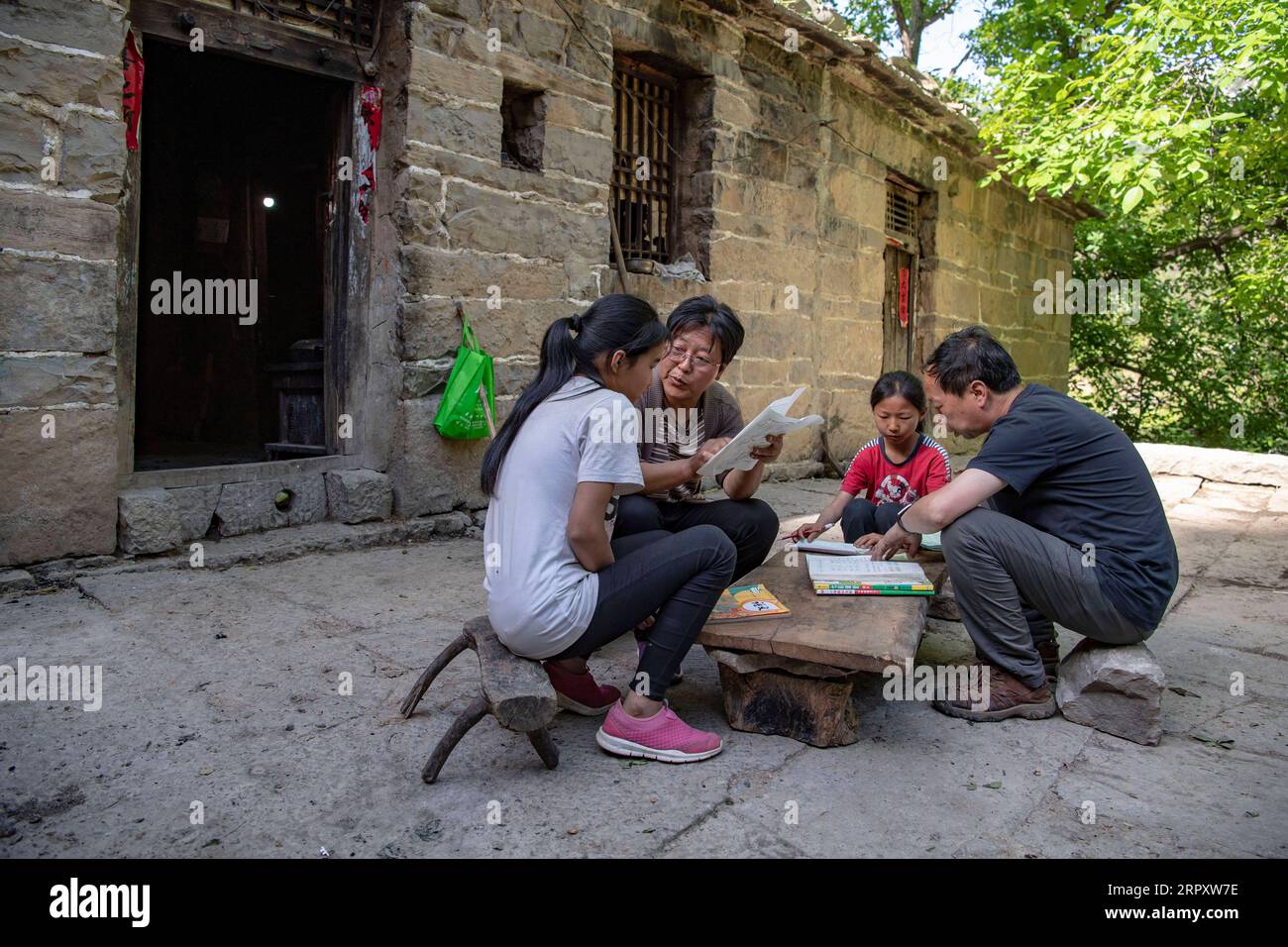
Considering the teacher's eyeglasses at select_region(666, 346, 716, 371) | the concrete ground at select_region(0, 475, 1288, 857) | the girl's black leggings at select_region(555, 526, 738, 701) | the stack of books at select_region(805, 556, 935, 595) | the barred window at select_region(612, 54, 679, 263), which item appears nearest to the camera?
the concrete ground at select_region(0, 475, 1288, 857)

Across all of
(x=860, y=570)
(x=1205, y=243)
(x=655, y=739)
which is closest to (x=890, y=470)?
(x=860, y=570)

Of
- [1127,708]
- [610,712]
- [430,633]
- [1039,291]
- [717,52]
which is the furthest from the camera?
[1039,291]

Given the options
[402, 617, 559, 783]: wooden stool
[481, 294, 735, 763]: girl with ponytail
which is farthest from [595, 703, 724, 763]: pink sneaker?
[402, 617, 559, 783]: wooden stool

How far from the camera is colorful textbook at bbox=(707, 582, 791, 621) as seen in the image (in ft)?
8.39

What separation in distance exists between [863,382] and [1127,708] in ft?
20.8

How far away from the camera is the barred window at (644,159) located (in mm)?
6340

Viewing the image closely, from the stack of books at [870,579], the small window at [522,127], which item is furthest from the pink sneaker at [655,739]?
the small window at [522,127]

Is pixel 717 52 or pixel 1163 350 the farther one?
pixel 1163 350

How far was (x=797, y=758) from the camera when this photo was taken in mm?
2426

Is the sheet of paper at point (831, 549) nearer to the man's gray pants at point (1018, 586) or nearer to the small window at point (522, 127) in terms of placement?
the man's gray pants at point (1018, 586)

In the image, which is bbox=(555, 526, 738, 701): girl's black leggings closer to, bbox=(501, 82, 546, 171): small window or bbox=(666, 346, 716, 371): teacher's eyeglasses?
bbox=(666, 346, 716, 371): teacher's eyeglasses

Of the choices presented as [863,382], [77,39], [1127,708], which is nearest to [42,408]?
[77,39]

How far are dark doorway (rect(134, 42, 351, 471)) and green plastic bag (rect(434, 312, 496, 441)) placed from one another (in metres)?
2.86
